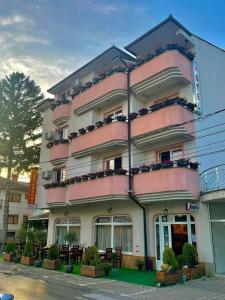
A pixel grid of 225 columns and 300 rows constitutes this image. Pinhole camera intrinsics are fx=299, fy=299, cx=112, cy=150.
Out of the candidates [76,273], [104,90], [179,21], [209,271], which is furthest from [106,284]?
[179,21]

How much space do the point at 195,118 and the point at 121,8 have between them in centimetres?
699

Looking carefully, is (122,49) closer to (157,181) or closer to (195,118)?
(195,118)

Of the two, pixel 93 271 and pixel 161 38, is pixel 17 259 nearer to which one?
pixel 93 271

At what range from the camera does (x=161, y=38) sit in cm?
1847

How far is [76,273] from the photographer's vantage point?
50.2 feet

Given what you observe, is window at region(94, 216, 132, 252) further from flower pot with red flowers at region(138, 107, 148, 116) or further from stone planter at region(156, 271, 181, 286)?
flower pot with red flowers at region(138, 107, 148, 116)

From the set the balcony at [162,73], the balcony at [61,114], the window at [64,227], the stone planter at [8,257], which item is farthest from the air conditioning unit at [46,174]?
the balcony at [162,73]

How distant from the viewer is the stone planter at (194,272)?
13.0 meters

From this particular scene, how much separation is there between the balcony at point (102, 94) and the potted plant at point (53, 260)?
1009 cm

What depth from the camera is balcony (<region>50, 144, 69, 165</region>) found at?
23297 mm

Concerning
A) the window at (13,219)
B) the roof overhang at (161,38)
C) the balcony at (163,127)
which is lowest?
the window at (13,219)

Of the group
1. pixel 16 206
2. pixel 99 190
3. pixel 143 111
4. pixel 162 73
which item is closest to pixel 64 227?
pixel 99 190

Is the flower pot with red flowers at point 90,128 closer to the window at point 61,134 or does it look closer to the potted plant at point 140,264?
the window at point 61,134

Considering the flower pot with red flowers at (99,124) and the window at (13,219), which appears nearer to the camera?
the flower pot with red flowers at (99,124)
